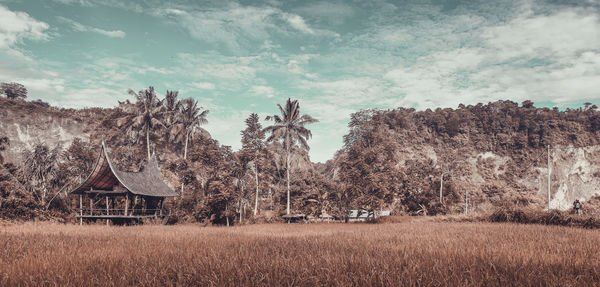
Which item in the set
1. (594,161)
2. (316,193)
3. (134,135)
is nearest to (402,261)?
(316,193)

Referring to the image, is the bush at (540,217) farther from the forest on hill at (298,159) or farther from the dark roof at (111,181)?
the dark roof at (111,181)

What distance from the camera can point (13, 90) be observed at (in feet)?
179

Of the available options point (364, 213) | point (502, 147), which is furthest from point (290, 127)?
point (502, 147)

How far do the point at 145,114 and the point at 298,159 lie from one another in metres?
30.4

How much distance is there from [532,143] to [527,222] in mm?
53158

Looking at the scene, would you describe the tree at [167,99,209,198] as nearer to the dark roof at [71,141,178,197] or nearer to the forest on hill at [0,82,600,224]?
the forest on hill at [0,82,600,224]

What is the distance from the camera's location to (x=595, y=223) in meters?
Answer: 13.7

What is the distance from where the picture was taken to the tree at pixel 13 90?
54.0 metres

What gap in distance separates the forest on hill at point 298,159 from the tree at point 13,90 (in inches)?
10.7

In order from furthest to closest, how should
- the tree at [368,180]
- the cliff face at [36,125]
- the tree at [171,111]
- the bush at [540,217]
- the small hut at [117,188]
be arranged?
the cliff face at [36,125] < the tree at [171,111] < the tree at [368,180] < the small hut at [117,188] < the bush at [540,217]

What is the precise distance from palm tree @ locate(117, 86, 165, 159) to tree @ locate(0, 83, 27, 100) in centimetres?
3249

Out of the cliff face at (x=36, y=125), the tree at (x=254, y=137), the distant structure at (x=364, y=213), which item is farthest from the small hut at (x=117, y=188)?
the cliff face at (x=36, y=125)

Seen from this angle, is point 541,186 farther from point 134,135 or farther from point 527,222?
point 134,135

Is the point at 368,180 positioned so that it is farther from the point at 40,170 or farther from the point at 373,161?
the point at 40,170
